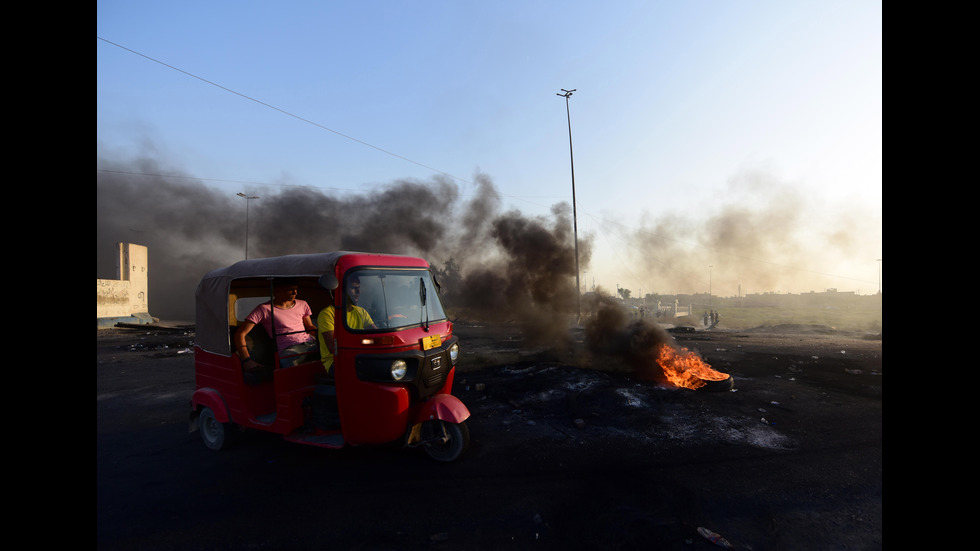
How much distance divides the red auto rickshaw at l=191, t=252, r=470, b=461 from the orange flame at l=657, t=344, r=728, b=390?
249 inches

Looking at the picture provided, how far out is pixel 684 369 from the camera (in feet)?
32.5

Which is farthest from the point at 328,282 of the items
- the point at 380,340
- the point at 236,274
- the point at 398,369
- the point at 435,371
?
the point at 236,274

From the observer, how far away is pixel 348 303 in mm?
4770

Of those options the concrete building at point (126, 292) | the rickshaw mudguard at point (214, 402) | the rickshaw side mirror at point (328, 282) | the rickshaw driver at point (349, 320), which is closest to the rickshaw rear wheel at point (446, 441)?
the rickshaw driver at point (349, 320)

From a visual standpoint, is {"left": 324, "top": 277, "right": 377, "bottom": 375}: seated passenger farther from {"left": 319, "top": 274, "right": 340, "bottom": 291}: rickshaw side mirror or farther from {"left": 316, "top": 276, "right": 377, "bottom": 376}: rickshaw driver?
{"left": 319, "top": 274, "right": 340, "bottom": 291}: rickshaw side mirror

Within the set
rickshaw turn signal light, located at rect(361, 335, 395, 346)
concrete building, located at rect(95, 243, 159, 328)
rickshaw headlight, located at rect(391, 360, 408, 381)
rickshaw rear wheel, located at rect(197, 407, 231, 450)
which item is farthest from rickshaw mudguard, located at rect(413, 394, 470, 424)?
concrete building, located at rect(95, 243, 159, 328)

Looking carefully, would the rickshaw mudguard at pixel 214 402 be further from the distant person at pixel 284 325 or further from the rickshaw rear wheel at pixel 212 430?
the distant person at pixel 284 325

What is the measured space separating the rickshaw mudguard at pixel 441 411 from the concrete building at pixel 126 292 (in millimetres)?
32451

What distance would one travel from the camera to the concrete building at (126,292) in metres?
28.3

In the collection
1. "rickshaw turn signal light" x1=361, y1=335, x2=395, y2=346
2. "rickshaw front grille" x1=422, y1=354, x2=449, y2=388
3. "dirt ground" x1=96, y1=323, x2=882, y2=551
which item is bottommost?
"dirt ground" x1=96, y1=323, x2=882, y2=551

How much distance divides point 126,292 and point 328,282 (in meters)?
37.3

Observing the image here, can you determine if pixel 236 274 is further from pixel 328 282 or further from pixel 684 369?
pixel 684 369

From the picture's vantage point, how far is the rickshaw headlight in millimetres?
4660
